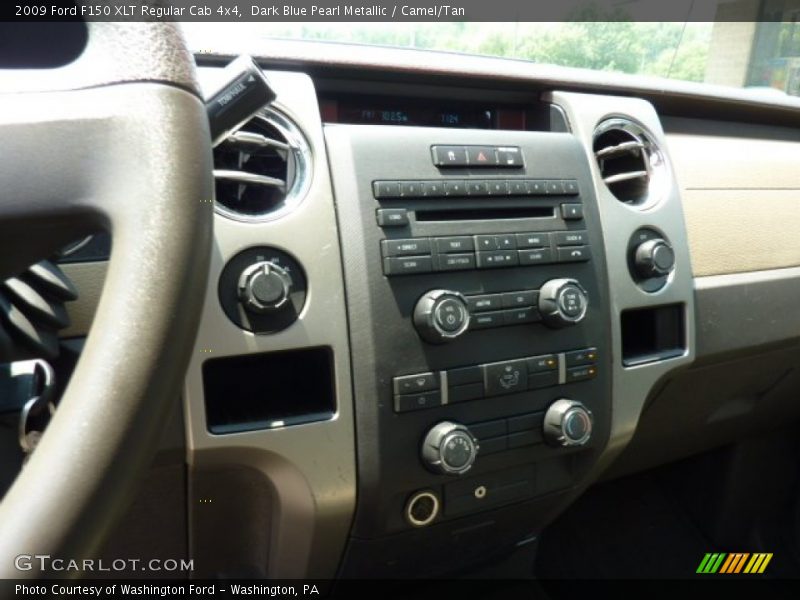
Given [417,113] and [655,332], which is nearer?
[417,113]

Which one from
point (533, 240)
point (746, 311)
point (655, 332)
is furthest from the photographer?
point (746, 311)

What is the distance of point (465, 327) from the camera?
36.6 inches

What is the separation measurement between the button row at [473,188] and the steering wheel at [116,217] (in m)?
0.42

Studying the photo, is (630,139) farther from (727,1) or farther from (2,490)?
(2,490)

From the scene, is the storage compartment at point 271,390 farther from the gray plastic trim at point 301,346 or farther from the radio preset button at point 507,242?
the radio preset button at point 507,242

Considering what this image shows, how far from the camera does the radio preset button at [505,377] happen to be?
0.98 m

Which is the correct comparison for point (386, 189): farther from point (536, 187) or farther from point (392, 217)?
point (536, 187)

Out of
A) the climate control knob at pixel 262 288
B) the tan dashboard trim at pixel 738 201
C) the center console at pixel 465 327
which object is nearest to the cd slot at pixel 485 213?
the center console at pixel 465 327

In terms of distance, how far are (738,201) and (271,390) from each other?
2.95ft

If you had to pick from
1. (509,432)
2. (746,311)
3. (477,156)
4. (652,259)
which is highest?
(477,156)

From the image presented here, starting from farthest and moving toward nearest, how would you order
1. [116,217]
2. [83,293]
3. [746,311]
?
[746,311]
[83,293]
[116,217]

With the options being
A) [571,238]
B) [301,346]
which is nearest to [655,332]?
[571,238]

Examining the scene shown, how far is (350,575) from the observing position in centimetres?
108

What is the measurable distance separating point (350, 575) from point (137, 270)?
0.72 metres
